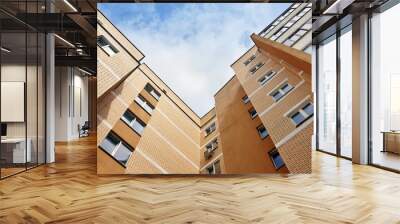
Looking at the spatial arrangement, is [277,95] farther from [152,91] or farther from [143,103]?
[143,103]

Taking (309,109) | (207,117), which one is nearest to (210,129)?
(207,117)

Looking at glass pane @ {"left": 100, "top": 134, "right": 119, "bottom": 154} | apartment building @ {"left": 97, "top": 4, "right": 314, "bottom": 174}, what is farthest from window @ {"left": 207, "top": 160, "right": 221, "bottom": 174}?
glass pane @ {"left": 100, "top": 134, "right": 119, "bottom": 154}

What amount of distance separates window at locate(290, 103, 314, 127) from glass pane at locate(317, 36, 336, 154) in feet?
12.4

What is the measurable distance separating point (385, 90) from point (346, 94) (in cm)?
158

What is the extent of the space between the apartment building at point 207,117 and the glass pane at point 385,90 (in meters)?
1.91

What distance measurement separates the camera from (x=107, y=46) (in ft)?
21.0

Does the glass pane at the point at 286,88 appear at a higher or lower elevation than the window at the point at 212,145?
higher

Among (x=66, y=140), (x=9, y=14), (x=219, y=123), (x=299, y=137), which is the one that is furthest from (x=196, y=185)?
(x=66, y=140)

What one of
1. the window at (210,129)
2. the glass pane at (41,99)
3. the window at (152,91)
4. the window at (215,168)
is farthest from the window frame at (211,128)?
the glass pane at (41,99)

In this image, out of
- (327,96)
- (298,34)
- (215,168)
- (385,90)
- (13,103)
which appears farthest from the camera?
(327,96)

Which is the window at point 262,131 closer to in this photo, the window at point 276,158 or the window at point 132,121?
the window at point 276,158

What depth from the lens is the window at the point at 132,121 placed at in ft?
20.7

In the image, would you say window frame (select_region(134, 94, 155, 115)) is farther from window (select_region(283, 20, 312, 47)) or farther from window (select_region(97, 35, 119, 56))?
window (select_region(283, 20, 312, 47))

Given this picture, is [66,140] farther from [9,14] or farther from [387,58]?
[387,58]
